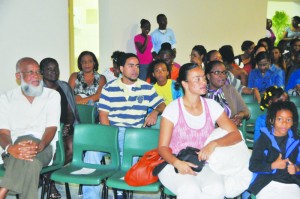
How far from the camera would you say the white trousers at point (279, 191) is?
3.13 meters

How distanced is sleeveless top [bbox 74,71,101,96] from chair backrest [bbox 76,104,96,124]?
0.62 m

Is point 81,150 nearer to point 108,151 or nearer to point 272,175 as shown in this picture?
point 108,151

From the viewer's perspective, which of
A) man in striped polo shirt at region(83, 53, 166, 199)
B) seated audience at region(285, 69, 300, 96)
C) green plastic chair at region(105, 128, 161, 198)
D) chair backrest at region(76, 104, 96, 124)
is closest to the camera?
green plastic chair at region(105, 128, 161, 198)

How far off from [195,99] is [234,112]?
3.46ft

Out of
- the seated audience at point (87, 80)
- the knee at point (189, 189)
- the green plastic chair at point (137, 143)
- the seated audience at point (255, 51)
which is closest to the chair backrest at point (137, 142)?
the green plastic chair at point (137, 143)

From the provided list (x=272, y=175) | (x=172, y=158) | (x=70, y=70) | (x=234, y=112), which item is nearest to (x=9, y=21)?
(x=70, y=70)

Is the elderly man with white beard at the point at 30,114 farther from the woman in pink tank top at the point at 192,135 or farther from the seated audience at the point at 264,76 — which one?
the seated audience at the point at 264,76

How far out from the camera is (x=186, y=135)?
337 centimetres

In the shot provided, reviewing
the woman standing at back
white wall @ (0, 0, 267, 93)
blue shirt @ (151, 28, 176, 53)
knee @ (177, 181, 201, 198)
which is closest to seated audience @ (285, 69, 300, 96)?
the woman standing at back

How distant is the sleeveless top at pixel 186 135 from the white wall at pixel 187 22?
16.9 feet

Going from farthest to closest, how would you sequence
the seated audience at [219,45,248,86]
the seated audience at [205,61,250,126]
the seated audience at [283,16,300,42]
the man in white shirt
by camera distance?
1. the seated audience at [283,16,300,42]
2. the man in white shirt
3. the seated audience at [219,45,248,86]
4. the seated audience at [205,61,250,126]

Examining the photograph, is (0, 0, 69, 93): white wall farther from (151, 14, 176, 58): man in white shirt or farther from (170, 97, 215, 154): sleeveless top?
(170, 97, 215, 154): sleeveless top

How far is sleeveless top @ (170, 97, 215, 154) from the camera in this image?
3.36 m

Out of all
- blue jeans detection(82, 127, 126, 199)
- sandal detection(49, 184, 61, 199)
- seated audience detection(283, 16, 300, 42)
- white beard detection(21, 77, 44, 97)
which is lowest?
sandal detection(49, 184, 61, 199)
